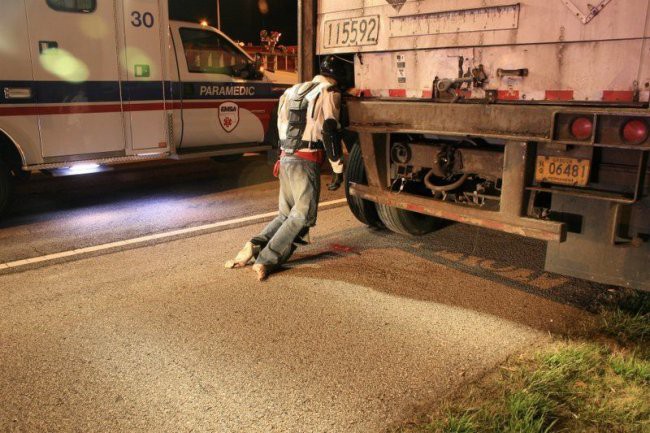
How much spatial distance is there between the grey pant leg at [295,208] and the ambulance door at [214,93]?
4066 mm

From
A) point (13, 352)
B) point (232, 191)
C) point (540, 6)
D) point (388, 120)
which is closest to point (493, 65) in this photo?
point (540, 6)

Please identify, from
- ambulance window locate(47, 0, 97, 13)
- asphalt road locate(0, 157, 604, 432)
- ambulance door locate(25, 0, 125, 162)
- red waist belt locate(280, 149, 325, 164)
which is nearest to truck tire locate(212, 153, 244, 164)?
ambulance door locate(25, 0, 125, 162)

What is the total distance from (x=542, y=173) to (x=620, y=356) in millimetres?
1224

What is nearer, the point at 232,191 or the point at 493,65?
the point at 493,65

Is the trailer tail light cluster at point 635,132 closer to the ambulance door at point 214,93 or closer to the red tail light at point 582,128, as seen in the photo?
the red tail light at point 582,128

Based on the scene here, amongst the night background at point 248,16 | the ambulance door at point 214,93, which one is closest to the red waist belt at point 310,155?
the ambulance door at point 214,93

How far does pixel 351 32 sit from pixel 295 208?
5.20 ft

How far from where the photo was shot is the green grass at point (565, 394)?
3.04 metres

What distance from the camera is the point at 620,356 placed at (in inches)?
146

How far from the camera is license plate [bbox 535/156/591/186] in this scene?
12.5 ft

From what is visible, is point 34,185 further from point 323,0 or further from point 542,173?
point 542,173

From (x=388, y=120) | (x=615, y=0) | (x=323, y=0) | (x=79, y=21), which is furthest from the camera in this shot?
(x=79, y=21)

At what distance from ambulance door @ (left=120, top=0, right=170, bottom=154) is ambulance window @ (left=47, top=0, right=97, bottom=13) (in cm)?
42

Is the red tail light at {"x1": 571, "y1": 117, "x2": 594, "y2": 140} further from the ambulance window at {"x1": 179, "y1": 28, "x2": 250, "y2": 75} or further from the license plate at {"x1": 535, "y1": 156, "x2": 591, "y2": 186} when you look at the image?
the ambulance window at {"x1": 179, "y1": 28, "x2": 250, "y2": 75}
